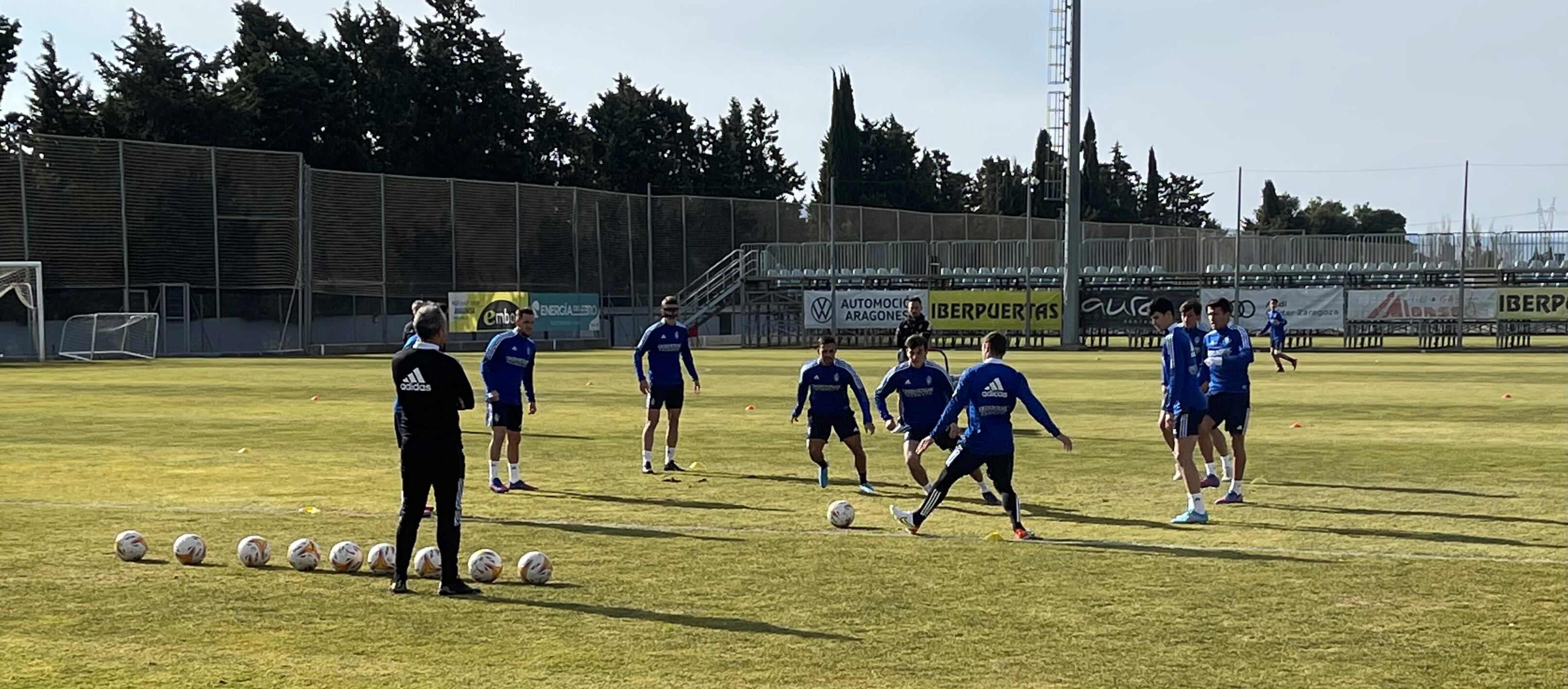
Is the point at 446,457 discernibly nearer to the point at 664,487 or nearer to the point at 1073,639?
the point at 1073,639

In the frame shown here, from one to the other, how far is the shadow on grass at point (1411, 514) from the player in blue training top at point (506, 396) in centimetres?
758

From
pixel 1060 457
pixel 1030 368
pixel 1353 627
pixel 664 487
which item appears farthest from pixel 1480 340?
pixel 1353 627

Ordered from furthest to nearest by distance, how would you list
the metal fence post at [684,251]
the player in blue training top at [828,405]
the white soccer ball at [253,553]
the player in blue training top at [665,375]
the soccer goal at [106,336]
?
the metal fence post at [684,251]
the soccer goal at [106,336]
the player in blue training top at [665,375]
the player in blue training top at [828,405]
the white soccer ball at [253,553]

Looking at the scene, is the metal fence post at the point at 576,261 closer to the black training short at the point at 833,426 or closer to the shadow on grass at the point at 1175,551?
the black training short at the point at 833,426

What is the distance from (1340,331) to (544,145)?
174ft

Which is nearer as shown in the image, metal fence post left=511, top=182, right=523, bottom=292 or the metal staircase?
metal fence post left=511, top=182, right=523, bottom=292

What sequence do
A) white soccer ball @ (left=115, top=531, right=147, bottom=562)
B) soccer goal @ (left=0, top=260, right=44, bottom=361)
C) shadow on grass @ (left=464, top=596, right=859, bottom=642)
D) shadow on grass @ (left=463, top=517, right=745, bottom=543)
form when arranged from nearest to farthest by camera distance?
1. shadow on grass @ (left=464, top=596, right=859, bottom=642)
2. white soccer ball @ (left=115, top=531, right=147, bottom=562)
3. shadow on grass @ (left=463, top=517, right=745, bottom=543)
4. soccer goal @ (left=0, top=260, right=44, bottom=361)

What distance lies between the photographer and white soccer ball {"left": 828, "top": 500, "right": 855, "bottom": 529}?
13.3 metres

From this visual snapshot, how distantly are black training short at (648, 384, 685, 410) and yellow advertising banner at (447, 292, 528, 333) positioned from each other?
144ft

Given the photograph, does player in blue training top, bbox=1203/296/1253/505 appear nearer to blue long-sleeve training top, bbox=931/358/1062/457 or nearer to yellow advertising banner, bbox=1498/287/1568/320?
blue long-sleeve training top, bbox=931/358/1062/457

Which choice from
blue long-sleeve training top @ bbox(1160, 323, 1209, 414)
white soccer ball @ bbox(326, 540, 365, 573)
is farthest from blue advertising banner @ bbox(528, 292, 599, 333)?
white soccer ball @ bbox(326, 540, 365, 573)

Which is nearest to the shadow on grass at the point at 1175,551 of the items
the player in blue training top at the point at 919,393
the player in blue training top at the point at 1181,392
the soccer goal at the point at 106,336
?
the player in blue training top at the point at 1181,392

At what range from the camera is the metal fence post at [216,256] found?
5569 cm

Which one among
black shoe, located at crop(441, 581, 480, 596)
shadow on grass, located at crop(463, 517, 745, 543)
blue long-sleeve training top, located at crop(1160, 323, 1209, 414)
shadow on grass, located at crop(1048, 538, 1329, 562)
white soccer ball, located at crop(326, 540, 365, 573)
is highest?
blue long-sleeve training top, located at crop(1160, 323, 1209, 414)
